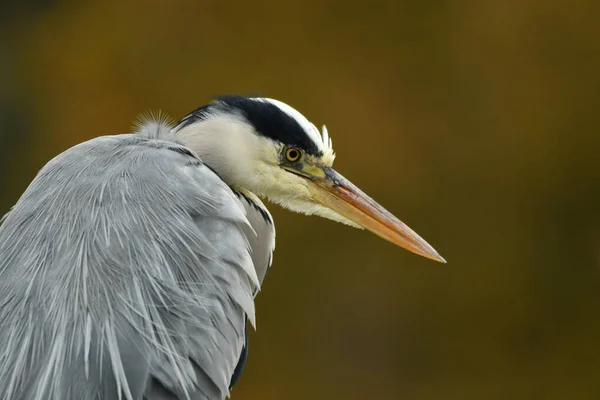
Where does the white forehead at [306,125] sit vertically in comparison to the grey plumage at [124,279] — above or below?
above

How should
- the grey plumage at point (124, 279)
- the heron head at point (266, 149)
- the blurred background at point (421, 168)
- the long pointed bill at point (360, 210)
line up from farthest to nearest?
the blurred background at point (421, 168) → the long pointed bill at point (360, 210) → the heron head at point (266, 149) → the grey plumage at point (124, 279)

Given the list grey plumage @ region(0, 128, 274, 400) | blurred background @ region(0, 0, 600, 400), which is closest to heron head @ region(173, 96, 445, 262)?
grey plumage @ region(0, 128, 274, 400)

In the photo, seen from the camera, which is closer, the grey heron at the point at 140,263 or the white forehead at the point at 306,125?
the grey heron at the point at 140,263

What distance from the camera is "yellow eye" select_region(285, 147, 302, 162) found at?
1.91 m

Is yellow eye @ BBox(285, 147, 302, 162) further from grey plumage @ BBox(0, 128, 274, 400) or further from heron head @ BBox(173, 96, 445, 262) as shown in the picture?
grey plumage @ BBox(0, 128, 274, 400)

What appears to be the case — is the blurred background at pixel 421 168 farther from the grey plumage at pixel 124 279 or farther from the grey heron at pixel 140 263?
the grey plumage at pixel 124 279

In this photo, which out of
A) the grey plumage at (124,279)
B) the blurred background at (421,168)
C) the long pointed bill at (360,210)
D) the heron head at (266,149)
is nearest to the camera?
the grey plumage at (124,279)

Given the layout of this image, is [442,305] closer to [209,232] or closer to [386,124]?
[386,124]

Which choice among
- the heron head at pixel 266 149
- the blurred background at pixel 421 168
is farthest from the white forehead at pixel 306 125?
the blurred background at pixel 421 168

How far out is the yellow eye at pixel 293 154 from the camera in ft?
6.26

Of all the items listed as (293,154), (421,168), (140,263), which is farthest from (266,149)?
(421,168)

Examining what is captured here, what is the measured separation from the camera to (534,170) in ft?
12.4

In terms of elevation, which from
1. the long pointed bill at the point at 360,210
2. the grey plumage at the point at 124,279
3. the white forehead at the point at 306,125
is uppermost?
the white forehead at the point at 306,125

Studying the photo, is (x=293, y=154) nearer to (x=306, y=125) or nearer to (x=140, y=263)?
(x=306, y=125)
